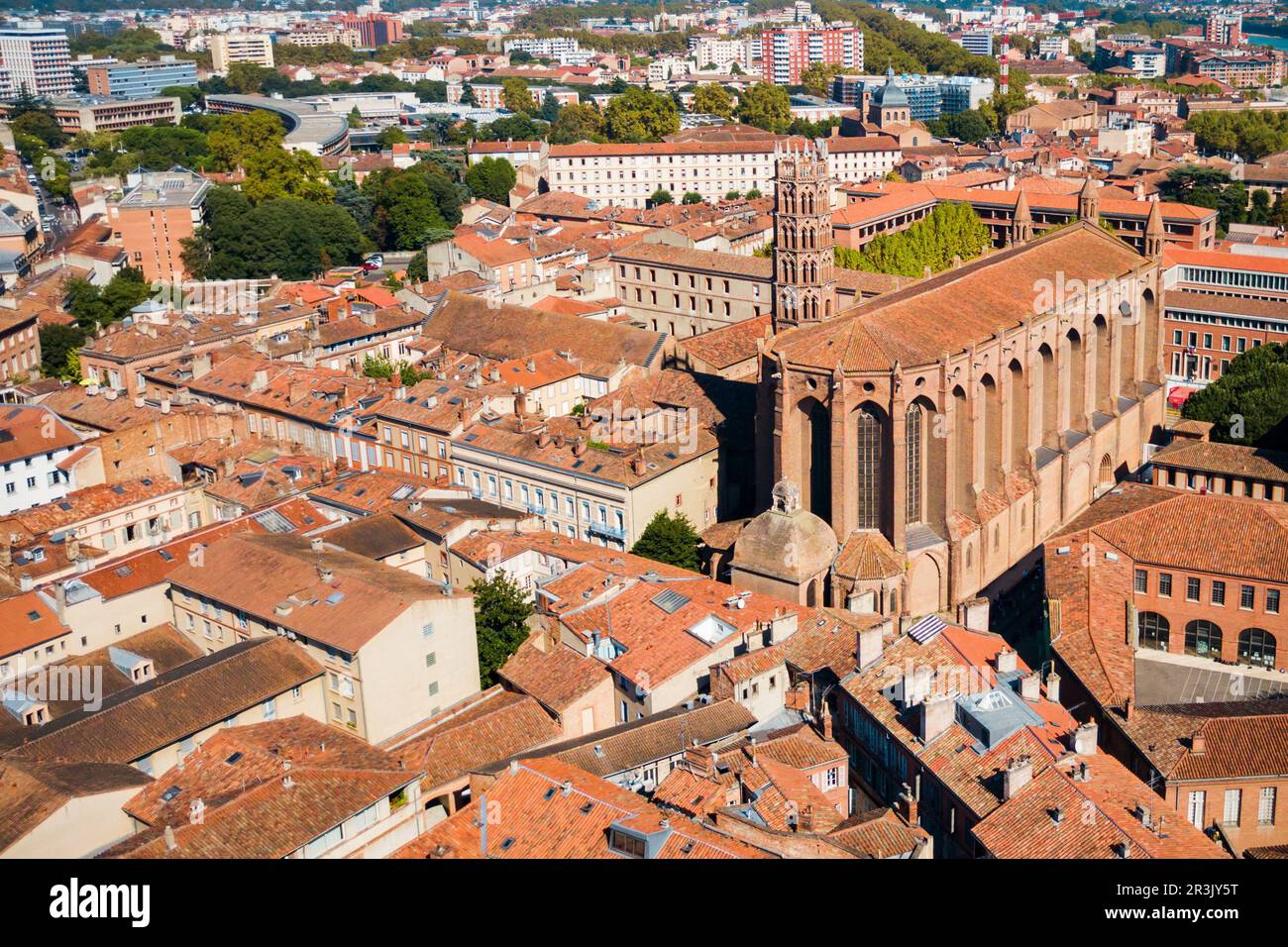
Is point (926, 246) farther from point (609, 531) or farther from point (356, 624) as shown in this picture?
point (356, 624)

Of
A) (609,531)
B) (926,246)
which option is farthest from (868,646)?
(926,246)

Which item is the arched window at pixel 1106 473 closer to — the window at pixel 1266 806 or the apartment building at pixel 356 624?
the window at pixel 1266 806

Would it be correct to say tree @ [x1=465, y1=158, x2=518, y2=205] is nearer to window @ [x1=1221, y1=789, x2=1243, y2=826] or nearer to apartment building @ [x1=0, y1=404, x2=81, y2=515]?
apartment building @ [x1=0, y1=404, x2=81, y2=515]

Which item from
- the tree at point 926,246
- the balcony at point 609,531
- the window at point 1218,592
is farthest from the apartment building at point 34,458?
the tree at point 926,246

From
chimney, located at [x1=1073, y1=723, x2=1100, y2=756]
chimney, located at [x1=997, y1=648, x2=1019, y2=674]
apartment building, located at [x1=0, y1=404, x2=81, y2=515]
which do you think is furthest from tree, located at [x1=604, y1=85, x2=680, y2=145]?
chimney, located at [x1=1073, y1=723, x2=1100, y2=756]
